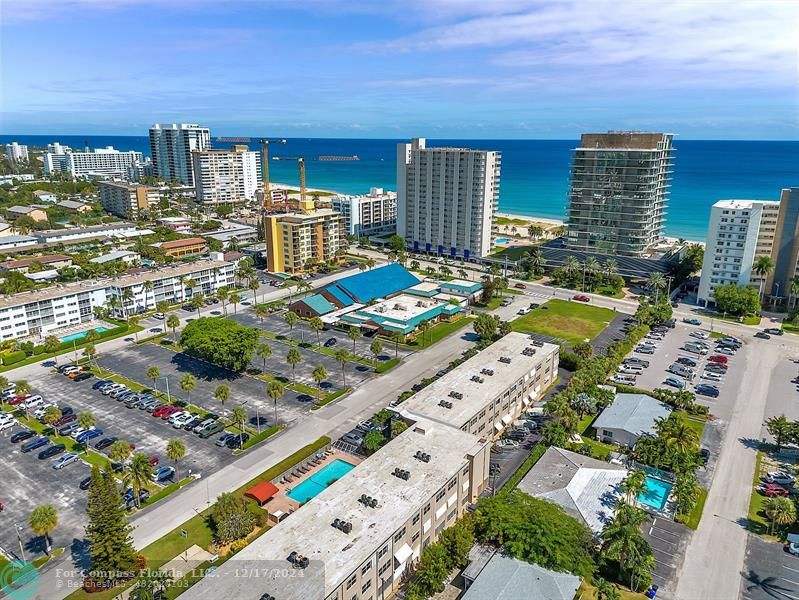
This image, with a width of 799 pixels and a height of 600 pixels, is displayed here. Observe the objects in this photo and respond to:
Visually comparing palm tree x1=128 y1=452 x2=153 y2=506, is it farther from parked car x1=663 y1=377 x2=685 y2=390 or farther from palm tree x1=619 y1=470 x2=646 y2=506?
parked car x1=663 y1=377 x2=685 y2=390

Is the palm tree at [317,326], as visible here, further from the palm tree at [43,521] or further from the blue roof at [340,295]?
the palm tree at [43,521]

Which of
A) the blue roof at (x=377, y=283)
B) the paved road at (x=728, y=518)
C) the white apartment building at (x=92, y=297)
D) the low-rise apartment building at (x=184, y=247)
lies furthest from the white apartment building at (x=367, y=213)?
the paved road at (x=728, y=518)

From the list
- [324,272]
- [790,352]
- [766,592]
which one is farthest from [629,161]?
[766,592]

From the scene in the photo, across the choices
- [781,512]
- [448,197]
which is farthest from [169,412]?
[448,197]

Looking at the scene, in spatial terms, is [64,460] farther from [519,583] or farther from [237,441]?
[519,583]

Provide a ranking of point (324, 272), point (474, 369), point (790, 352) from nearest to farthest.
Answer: point (474, 369) → point (790, 352) → point (324, 272)

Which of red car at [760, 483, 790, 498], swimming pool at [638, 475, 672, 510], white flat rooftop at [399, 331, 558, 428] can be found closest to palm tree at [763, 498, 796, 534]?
red car at [760, 483, 790, 498]

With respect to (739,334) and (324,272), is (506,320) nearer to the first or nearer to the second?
(739,334)
